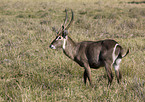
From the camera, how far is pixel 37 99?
3037mm

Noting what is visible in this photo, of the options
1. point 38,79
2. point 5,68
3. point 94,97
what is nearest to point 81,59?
point 94,97

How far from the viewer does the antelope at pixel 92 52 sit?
340 centimetres

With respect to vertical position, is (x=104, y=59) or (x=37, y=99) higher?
(x=104, y=59)

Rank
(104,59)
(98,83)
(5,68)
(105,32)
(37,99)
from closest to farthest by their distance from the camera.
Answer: (37,99), (104,59), (98,83), (5,68), (105,32)

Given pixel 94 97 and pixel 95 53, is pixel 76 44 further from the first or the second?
pixel 94 97

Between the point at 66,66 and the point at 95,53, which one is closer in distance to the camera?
the point at 95,53

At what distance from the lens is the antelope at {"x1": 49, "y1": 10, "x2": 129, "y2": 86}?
11.2 ft

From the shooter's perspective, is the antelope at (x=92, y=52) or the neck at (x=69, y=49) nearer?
the antelope at (x=92, y=52)

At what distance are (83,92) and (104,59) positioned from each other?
0.74m

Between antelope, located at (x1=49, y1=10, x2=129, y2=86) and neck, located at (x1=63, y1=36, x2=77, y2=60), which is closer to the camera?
antelope, located at (x1=49, y1=10, x2=129, y2=86)

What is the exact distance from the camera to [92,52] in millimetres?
3523

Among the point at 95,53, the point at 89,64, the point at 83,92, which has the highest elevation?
the point at 95,53

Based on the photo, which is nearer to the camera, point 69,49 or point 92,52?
point 92,52

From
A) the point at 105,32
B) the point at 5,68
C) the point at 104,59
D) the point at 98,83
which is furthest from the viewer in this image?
the point at 105,32
